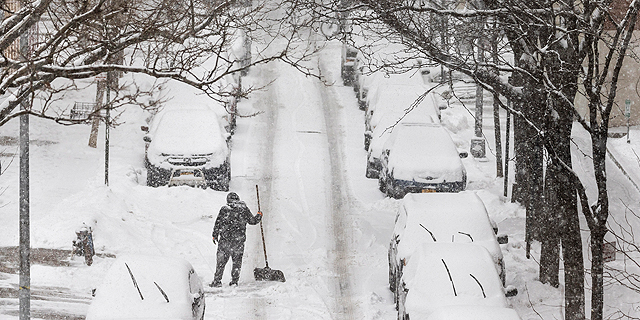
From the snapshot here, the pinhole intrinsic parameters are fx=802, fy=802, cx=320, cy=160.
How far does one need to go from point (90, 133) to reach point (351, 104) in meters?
8.92

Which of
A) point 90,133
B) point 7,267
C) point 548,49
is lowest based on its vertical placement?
point 7,267

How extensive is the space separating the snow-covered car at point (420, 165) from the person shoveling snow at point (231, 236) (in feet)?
18.7

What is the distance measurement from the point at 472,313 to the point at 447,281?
5.04 ft

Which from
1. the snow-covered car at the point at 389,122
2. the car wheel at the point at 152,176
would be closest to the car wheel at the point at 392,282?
the snow-covered car at the point at 389,122

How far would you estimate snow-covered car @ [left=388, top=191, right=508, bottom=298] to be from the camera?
12164mm

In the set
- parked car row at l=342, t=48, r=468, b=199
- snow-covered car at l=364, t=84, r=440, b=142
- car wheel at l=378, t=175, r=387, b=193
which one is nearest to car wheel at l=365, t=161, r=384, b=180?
parked car row at l=342, t=48, r=468, b=199

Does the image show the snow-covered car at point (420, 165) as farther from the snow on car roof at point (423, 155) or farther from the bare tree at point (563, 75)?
the bare tree at point (563, 75)

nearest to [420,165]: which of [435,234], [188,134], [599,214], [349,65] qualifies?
[188,134]

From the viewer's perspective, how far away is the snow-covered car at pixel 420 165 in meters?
18.4

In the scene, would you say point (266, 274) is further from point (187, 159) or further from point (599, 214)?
point (599, 214)

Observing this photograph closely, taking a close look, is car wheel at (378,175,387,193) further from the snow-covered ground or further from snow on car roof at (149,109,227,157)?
snow on car roof at (149,109,227,157)

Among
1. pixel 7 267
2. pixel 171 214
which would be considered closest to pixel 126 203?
pixel 171 214

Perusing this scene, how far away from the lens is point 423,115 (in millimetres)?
22234

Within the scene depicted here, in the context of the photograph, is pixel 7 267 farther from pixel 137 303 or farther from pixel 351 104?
pixel 351 104
